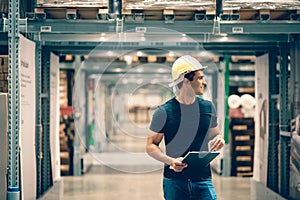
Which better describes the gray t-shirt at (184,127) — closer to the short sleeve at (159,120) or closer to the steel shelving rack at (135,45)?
the short sleeve at (159,120)

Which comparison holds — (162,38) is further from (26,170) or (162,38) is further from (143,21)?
(26,170)

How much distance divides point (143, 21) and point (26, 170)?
249cm

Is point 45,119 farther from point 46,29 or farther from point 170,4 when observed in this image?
point 170,4

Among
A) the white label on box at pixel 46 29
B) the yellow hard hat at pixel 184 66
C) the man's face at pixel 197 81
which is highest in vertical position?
the white label on box at pixel 46 29

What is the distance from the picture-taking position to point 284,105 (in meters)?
9.14

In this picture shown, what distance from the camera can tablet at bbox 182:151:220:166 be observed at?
3951 millimetres

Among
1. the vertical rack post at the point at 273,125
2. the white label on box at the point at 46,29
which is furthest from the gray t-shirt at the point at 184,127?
the vertical rack post at the point at 273,125

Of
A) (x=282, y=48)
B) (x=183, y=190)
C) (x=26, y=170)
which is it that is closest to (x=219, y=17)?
(x=282, y=48)

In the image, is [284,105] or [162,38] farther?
[284,105]

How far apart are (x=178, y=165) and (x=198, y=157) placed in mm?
155

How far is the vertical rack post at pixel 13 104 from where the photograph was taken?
7059mm

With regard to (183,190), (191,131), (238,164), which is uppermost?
(191,131)

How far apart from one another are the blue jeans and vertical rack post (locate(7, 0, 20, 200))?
3.39 meters

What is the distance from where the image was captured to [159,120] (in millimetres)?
4230
